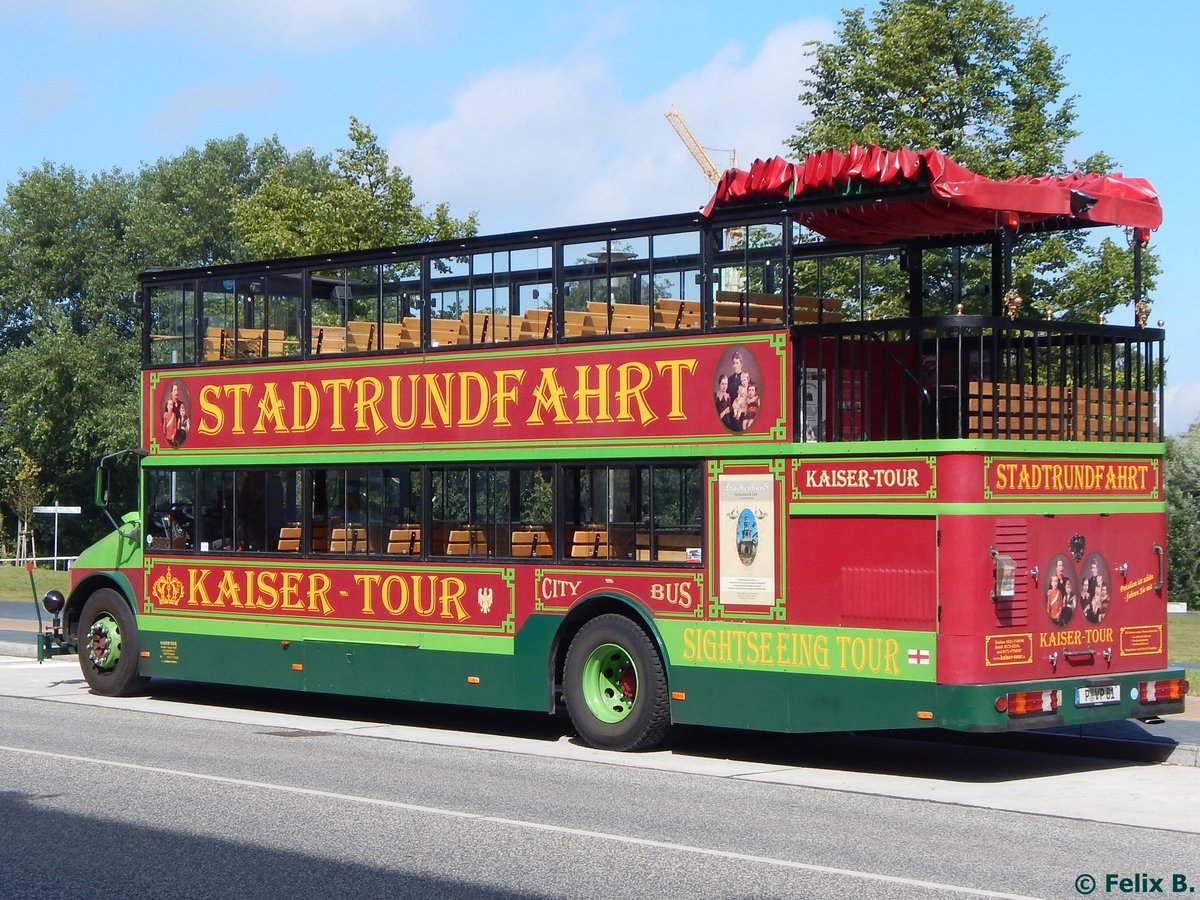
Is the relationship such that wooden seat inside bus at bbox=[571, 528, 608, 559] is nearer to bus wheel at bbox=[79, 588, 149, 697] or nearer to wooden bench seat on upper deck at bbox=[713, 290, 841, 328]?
wooden bench seat on upper deck at bbox=[713, 290, 841, 328]

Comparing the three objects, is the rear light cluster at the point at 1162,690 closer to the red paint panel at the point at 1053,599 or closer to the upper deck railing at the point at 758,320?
the red paint panel at the point at 1053,599

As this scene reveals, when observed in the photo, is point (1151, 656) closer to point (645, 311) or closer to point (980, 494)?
point (980, 494)

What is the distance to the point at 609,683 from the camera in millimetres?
14672

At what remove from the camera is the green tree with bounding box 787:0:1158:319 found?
35.4 m

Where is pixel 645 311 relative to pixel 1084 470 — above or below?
above

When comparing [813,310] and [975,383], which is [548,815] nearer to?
[975,383]

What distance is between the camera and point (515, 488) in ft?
51.0

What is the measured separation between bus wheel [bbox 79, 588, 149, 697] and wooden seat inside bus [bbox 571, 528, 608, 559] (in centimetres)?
613

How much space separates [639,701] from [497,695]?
1.76m

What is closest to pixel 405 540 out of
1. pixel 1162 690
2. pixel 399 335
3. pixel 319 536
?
pixel 319 536

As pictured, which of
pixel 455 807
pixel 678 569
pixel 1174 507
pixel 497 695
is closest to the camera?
pixel 455 807

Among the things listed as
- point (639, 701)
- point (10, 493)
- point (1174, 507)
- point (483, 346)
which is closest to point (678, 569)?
point (639, 701)

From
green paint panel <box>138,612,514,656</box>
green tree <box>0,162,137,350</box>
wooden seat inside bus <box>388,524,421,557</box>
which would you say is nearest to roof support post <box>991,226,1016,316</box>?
green paint panel <box>138,612,514,656</box>

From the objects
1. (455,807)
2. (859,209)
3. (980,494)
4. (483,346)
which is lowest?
(455,807)
